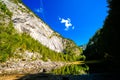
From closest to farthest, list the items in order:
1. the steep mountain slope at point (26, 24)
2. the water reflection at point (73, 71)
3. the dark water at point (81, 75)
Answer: the dark water at point (81, 75) → the water reflection at point (73, 71) → the steep mountain slope at point (26, 24)

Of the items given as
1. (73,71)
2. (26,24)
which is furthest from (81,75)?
(26,24)

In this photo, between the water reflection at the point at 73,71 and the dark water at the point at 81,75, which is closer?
the dark water at the point at 81,75

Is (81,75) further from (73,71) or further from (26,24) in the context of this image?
(26,24)

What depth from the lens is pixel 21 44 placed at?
10650cm

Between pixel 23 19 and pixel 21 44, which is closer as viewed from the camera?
pixel 21 44

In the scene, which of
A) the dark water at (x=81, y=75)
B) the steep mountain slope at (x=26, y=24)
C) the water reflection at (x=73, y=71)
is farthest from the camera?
the steep mountain slope at (x=26, y=24)

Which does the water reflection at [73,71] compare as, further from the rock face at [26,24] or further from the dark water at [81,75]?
the rock face at [26,24]

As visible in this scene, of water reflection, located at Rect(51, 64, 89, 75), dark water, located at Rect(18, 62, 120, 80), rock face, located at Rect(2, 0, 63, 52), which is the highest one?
rock face, located at Rect(2, 0, 63, 52)

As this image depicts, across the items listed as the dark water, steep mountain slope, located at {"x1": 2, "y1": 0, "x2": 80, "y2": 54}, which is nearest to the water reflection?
the dark water

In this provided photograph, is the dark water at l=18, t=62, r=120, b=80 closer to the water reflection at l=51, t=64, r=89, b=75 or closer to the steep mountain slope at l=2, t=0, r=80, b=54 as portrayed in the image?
the water reflection at l=51, t=64, r=89, b=75

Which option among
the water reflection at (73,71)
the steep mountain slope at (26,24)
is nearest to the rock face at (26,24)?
the steep mountain slope at (26,24)

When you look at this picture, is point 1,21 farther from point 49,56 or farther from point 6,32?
point 49,56

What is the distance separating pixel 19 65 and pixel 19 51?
56.1ft

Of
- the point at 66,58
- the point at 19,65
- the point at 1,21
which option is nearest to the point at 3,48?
the point at 19,65
